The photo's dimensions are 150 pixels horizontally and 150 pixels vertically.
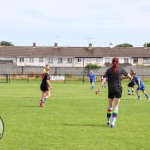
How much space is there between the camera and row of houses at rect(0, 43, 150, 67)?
322 feet

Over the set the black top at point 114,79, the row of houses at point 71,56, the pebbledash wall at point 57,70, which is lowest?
the pebbledash wall at point 57,70

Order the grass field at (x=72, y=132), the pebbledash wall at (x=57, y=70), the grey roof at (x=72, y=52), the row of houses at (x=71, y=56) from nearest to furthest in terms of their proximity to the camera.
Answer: the grass field at (x=72, y=132), the pebbledash wall at (x=57, y=70), the row of houses at (x=71, y=56), the grey roof at (x=72, y=52)

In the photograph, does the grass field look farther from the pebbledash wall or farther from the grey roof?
the grey roof

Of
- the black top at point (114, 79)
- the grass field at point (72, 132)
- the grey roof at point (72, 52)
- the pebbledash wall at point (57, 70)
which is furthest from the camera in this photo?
the grey roof at point (72, 52)

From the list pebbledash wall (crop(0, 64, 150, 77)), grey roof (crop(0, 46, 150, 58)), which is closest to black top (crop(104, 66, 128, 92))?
pebbledash wall (crop(0, 64, 150, 77))

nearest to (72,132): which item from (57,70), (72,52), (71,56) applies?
(57,70)

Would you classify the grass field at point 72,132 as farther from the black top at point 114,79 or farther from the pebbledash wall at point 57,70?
the pebbledash wall at point 57,70

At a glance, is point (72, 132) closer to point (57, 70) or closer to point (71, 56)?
point (57, 70)

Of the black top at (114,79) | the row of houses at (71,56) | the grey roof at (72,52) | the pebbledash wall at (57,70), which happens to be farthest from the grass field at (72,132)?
the grey roof at (72,52)

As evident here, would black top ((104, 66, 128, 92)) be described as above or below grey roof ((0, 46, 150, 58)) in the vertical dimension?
below

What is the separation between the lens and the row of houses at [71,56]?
9819cm

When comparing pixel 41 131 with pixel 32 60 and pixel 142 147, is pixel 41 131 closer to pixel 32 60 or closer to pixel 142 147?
pixel 142 147

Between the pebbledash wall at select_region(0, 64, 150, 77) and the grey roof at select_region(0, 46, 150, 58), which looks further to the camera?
the grey roof at select_region(0, 46, 150, 58)

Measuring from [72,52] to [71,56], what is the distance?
1.43 m
